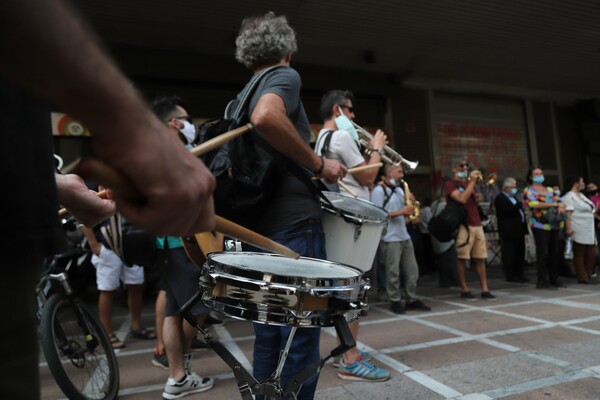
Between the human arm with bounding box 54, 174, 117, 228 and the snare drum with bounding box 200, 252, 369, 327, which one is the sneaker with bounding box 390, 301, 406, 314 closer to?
the snare drum with bounding box 200, 252, 369, 327

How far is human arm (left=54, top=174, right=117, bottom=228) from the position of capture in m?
1.11

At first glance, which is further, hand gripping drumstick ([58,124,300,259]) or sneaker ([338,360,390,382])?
sneaker ([338,360,390,382])

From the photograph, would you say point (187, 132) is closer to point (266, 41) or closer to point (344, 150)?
point (344, 150)

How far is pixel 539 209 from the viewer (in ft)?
21.8

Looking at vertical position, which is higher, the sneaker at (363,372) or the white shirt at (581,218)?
the white shirt at (581,218)

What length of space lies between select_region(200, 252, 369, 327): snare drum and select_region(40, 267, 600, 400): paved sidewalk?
5.73ft

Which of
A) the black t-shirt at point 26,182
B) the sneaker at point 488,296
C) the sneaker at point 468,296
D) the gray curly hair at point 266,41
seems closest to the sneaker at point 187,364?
the gray curly hair at point 266,41

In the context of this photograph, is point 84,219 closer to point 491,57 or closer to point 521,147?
point 491,57

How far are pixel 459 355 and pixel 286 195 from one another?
238 cm

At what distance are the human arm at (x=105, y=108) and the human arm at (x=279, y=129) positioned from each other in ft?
3.67

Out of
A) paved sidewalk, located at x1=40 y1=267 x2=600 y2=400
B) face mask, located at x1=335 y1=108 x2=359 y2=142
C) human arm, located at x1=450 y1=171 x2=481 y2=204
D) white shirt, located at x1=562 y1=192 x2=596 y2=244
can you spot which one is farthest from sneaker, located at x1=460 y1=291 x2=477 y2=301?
face mask, located at x1=335 y1=108 x2=359 y2=142

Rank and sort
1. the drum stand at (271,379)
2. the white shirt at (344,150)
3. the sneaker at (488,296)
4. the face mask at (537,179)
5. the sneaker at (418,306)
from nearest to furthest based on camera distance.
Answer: the drum stand at (271,379)
the white shirt at (344,150)
the sneaker at (418,306)
the sneaker at (488,296)
the face mask at (537,179)

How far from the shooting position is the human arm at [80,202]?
43.7 inches

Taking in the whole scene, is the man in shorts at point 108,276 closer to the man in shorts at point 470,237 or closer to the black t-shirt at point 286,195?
the black t-shirt at point 286,195
